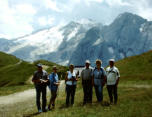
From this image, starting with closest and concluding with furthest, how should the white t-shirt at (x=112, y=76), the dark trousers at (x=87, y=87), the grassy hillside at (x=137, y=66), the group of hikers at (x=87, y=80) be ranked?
1. the group of hikers at (x=87, y=80)
2. the white t-shirt at (x=112, y=76)
3. the dark trousers at (x=87, y=87)
4. the grassy hillside at (x=137, y=66)

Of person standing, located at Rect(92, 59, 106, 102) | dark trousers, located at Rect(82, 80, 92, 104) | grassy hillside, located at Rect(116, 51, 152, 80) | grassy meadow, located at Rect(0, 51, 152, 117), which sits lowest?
grassy meadow, located at Rect(0, 51, 152, 117)

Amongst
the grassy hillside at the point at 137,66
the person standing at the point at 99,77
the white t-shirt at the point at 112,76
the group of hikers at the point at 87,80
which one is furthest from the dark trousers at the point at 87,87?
the grassy hillside at the point at 137,66

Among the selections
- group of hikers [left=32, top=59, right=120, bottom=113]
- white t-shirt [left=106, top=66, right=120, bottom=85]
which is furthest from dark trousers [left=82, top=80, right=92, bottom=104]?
white t-shirt [left=106, top=66, right=120, bottom=85]

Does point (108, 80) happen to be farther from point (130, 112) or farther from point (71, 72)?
point (130, 112)

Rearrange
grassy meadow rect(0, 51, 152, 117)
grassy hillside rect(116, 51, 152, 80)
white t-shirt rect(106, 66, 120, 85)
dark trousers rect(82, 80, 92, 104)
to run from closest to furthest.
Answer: grassy meadow rect(0, 51, 152, 117) → white t-shirt rect(106, 66, 120, 85) → dark trousers rect(82, 80, 92, 104) → grassy hillside rect(116, 51, 152, 80)

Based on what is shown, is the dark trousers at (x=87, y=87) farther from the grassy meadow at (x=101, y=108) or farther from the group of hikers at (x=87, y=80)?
the grassy meadow at (x=101, y=108)

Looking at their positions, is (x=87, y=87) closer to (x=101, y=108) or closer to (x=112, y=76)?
(x=112, y=76)

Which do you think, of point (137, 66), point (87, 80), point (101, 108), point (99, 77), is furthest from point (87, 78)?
point (137, 66)

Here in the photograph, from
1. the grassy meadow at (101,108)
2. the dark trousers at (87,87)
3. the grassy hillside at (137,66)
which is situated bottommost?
the grassy meadow at (101,108)

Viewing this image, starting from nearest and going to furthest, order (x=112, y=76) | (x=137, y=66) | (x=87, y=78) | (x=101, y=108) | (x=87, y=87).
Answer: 1. (x=101, y=108)
2. (x=112, y=76)
3. (x=87, y=78)
4. (x=87, y=87)
5. (x=137, y=66)

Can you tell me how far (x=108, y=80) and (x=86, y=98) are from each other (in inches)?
97.9

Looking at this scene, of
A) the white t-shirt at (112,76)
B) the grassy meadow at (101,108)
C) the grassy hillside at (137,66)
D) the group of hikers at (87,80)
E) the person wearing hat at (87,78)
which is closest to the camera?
the grassy meadow at (101,108)

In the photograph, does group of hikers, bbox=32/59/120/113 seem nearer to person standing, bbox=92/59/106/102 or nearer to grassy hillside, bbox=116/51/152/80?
person standing, bbox=92/59/106/102

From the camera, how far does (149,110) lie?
610 inches
